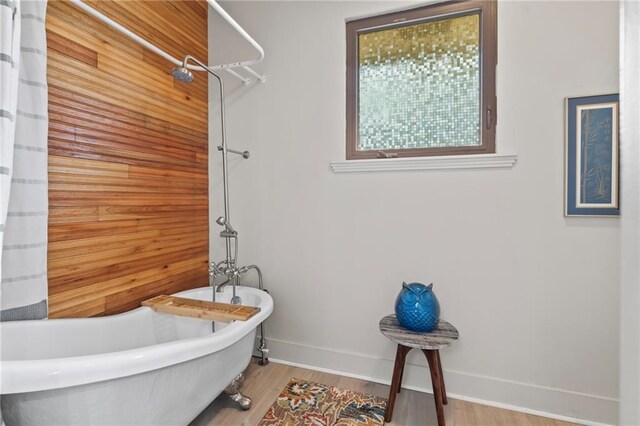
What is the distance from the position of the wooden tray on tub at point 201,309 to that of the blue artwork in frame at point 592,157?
1709mm

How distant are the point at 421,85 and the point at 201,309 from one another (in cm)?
177

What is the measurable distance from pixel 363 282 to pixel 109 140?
163cm

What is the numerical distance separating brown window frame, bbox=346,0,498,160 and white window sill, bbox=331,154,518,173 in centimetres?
7

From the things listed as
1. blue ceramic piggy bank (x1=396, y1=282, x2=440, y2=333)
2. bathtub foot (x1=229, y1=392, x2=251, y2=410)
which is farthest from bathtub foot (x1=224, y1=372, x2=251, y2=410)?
blue ceramic piggy bank (x1=396, y1=282, x2=440, y2=333)

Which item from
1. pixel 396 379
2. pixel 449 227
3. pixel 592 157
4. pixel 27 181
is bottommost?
pixel 396 379

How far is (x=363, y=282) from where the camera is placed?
197 centimetres

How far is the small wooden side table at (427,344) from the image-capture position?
1.48 m

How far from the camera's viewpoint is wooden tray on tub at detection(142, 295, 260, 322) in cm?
155

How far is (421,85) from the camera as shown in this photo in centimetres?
188

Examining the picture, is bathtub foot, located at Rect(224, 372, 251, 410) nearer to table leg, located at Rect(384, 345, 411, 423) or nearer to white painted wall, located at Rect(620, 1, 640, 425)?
table leg, located at Rect(384, 345, 411, 423)

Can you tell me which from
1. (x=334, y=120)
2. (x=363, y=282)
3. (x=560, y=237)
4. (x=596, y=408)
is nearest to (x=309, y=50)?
(x=334, y=120)

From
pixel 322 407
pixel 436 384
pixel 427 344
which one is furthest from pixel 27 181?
pixel 436 384

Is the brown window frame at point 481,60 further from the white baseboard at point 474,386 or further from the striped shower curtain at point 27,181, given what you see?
the striped shower curtain at point 27,181

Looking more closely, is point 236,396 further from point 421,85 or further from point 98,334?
point 421,85
